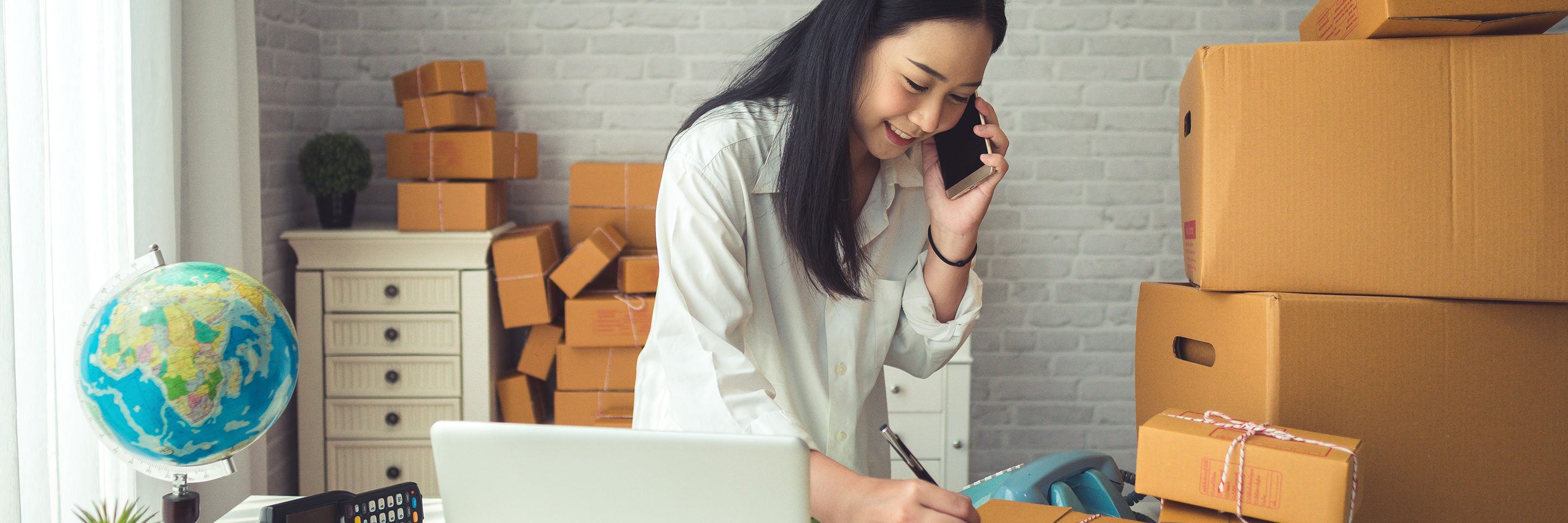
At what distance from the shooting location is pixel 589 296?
2.52 m

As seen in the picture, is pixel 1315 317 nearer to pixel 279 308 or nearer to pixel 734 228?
pixel 734 228

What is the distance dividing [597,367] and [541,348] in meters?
0.19

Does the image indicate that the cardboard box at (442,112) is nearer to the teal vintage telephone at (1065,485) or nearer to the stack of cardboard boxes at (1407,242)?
the teal vintage telephone at (1065,485)

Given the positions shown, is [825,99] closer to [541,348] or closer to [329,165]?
[541,348]

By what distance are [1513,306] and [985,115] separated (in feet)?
2.15

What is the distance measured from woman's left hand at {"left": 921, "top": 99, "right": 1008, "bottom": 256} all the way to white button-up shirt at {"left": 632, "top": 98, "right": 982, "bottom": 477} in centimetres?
3

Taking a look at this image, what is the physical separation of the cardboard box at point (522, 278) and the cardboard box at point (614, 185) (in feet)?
0.53

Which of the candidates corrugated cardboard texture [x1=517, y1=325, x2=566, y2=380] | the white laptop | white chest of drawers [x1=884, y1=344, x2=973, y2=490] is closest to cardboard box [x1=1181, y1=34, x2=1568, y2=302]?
the white laptop

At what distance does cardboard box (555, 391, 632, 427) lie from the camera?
2508 millimetres

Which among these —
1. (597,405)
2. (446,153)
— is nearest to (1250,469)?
(597,405)

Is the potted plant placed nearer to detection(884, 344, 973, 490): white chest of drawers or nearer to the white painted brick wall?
the white painted brick wall

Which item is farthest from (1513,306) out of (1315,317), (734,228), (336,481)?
(336,481)

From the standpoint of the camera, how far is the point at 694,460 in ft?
2.29

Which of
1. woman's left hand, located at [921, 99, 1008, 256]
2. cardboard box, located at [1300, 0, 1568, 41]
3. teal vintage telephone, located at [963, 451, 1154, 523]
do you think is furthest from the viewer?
teal vintage telephone, located at [963, 451, 1154, 523]
